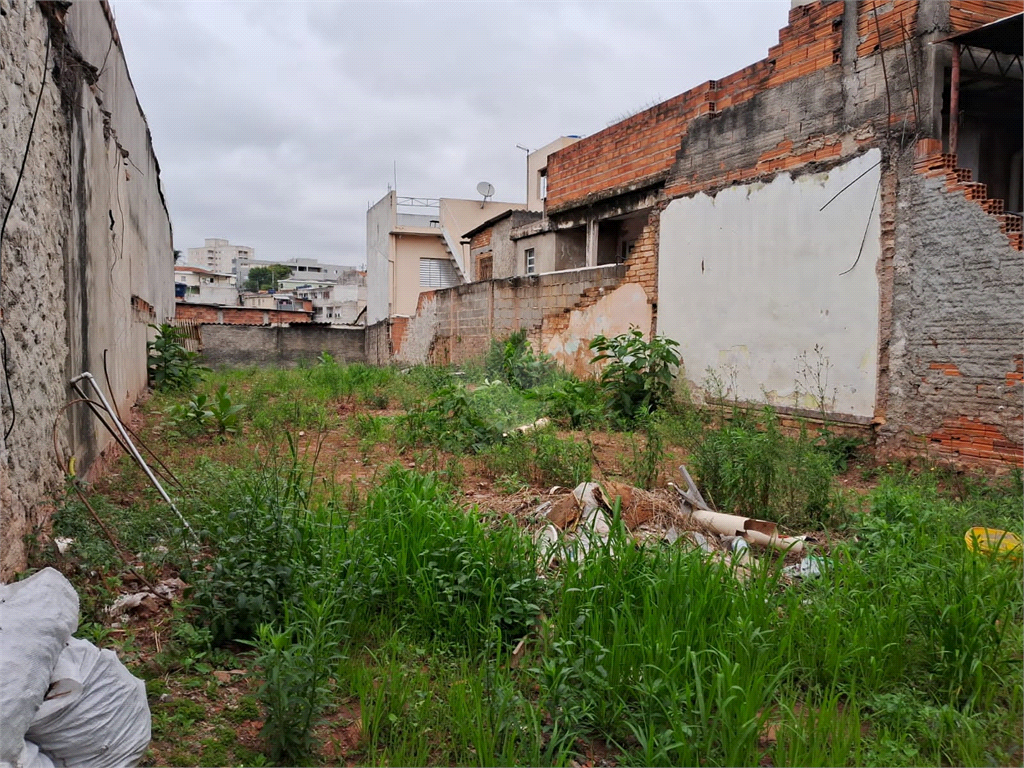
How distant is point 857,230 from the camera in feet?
22.1

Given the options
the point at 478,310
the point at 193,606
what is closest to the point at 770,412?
the point at 193,606

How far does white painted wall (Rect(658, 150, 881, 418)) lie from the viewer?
22.1 ft

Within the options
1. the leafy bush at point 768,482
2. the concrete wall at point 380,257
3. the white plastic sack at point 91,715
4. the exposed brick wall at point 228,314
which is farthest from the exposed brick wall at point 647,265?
the concrete wall at point 380,257

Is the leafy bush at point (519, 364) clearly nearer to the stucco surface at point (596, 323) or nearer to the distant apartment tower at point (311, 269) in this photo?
the stucco surface at point (596, 323)

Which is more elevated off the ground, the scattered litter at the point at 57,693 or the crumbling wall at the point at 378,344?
the crumbling wall at the point at 378,344

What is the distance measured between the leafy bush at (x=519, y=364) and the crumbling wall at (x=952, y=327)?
17.5 feet

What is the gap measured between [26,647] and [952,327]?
21.7 feet

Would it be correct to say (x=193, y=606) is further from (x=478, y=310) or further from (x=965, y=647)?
(x=478, y=310)

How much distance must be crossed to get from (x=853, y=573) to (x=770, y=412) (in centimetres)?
384

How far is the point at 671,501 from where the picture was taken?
4637mm

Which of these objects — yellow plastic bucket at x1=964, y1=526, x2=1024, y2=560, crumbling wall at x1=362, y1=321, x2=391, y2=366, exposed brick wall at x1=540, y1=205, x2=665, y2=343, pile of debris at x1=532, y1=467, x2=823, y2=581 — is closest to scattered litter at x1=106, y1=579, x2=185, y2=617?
pile of debris at x1=532, y1=467, x2=823, y2=581

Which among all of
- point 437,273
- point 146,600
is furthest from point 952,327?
point 437,273

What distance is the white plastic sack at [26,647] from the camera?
1541 millimetres

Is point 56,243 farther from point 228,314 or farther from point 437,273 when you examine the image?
point 437,273
